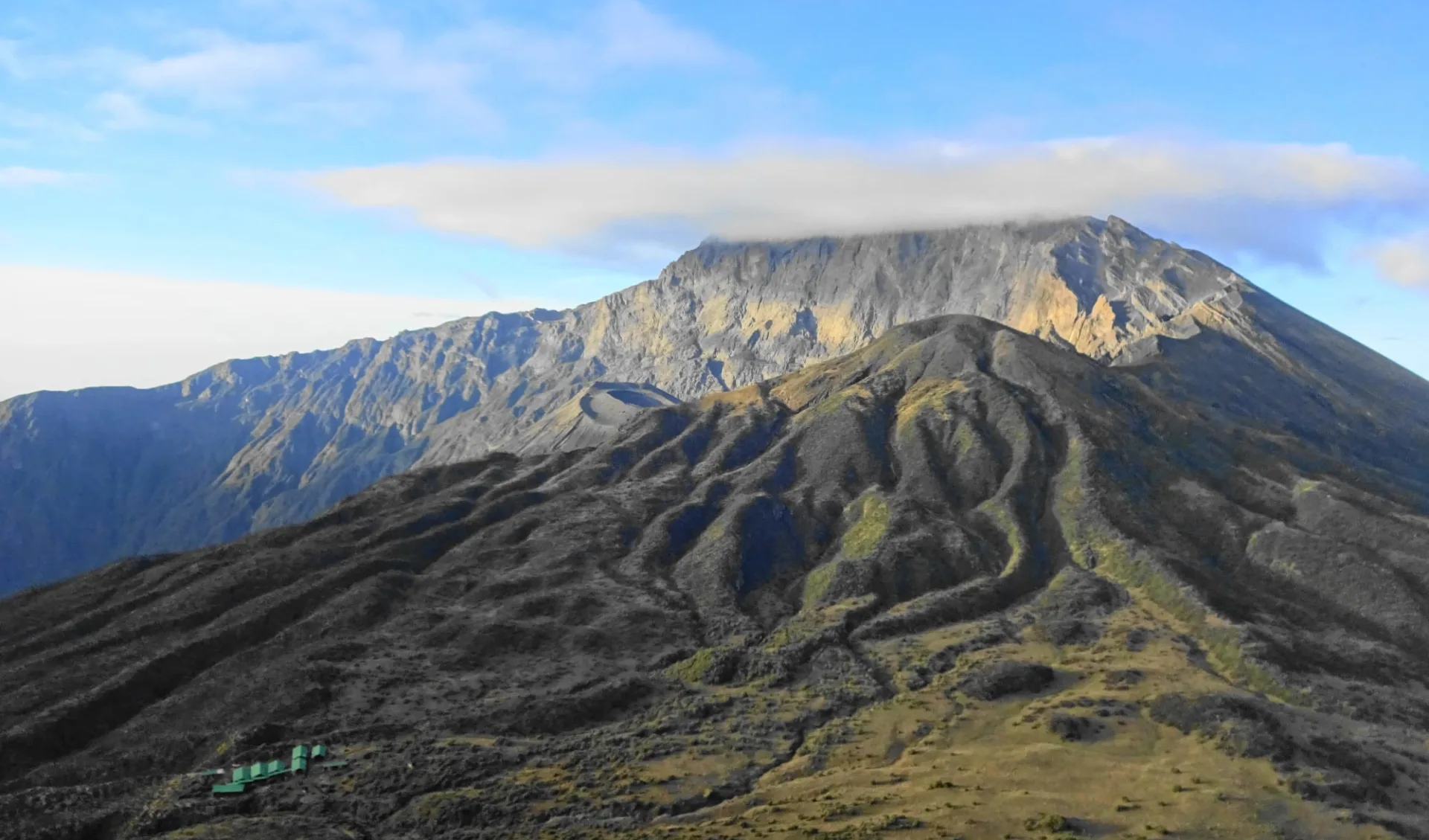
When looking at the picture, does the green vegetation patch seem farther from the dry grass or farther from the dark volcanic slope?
the dry grass

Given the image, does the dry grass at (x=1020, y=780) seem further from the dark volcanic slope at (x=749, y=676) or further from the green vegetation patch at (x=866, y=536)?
the green vegetation patch at (x=866, y=536)

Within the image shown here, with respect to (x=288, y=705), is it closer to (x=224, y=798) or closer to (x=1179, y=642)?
(x=224, y=798)

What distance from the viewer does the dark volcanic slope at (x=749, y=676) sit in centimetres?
10575

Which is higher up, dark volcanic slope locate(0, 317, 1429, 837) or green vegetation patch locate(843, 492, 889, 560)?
green vegetation patch locate(843, 492, 889, 560)

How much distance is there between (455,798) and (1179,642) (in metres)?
105

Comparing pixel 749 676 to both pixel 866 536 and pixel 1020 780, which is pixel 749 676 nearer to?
pixel 1020 780

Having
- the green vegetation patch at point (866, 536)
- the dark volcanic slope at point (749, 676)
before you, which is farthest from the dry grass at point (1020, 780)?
the green vegetation patch at point (866, 536)

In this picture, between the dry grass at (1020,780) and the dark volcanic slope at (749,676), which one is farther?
the dark volcanic slope at (749,676)

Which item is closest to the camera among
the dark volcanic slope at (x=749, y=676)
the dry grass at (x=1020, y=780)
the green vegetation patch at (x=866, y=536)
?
the dry grass at (x=1020, y=780)

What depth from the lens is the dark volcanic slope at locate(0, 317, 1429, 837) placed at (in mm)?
105750

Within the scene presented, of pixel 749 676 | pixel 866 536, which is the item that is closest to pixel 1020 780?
pixel 749 676

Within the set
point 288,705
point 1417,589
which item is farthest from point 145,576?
point 1417,589

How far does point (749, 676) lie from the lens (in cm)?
14862

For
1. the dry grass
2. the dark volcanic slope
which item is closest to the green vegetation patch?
the dark volcanic slope
